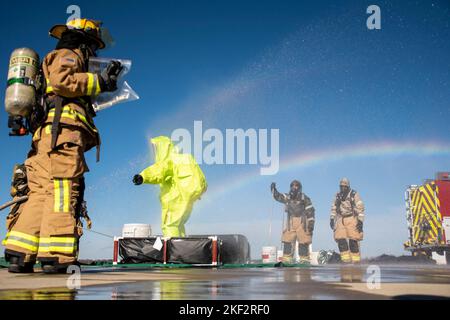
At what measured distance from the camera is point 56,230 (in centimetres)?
349

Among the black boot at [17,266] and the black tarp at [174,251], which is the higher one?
the black boot at [17,266]

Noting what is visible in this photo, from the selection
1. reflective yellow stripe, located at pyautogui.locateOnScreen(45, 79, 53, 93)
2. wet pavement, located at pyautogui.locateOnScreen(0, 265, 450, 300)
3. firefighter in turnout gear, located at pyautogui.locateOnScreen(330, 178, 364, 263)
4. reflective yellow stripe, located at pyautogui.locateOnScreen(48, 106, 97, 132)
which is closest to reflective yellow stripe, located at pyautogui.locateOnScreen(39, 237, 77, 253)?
wet pavement, located at pyautogui.locateOnScreen(0, 265, 450, 300)

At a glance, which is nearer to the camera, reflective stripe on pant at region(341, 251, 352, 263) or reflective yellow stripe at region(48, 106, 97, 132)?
reflective yellow stripe at region(48, 106, 97, 132)

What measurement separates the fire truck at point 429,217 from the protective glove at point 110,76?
1487cm

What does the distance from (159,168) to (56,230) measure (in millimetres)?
4371

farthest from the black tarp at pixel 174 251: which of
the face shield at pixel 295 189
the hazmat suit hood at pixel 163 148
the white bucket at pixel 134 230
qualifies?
the face shield at pixel 295 189

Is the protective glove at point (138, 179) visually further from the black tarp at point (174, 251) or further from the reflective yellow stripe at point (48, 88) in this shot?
the reflective yellow stripe at point (48, 88)

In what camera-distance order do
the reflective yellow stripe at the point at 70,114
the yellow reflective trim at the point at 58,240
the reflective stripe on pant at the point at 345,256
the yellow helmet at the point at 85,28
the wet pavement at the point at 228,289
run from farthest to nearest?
1. the reflective stripe on pant at the point at 345,256
2. the yellow helmet at the point at 85,28
3. the reflective yellow stripe at the point at 70,114
4. the yellow reflective trim at the point at 58,240
5. the wet pavement at the point at 228,289

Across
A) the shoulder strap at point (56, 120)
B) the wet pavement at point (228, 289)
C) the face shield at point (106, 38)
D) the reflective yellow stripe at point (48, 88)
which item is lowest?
the wet pavement at point (228, 289)

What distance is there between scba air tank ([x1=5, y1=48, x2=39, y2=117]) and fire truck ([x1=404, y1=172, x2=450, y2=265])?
A: 15.3m

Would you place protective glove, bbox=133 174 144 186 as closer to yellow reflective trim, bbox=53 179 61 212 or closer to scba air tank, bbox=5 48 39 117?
scba air tank, bbox=5 48 39 117

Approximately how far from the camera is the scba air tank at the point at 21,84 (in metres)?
3.99

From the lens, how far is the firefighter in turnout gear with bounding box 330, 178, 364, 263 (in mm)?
11891
